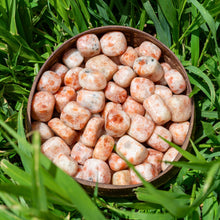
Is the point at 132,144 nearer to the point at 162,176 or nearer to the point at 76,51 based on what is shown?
the point at 162,176

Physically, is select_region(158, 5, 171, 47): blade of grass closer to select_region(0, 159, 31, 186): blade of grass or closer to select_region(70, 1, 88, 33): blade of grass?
select_region(70, 1, 88, 33): blade of grass

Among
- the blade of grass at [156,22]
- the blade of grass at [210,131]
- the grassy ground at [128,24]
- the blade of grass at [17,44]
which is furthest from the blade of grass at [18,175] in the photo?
the blade of grass at [156,22]

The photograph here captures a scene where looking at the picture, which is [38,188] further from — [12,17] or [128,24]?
[128,24]

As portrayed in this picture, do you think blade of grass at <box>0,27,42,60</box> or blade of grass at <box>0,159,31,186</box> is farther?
blade of grass at <box>0,27,42,60</box>

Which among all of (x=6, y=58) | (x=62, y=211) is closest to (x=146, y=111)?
(x=62, y=211)

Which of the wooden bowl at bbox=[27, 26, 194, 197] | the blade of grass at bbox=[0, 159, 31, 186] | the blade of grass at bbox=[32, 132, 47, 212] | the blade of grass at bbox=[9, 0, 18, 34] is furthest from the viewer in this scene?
the blade of grass at bbox=[9, 0, 18, 34]

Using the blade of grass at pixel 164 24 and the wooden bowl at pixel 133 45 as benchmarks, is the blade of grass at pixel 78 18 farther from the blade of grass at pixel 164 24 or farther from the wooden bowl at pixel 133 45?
the blade of grass at pixel 164 24

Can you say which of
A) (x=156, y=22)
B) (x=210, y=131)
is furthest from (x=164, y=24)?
(x=210, y=131)

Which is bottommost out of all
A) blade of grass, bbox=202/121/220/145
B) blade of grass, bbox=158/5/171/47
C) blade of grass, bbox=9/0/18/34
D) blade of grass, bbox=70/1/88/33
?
blade of grass, bbox=202/121/220/145

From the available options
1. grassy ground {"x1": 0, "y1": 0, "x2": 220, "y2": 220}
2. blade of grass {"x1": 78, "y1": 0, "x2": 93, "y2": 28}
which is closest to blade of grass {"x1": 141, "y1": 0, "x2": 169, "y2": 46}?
grassy ground {"x1": 0, "y1": 0, "x2": 220, "y2": 220}
